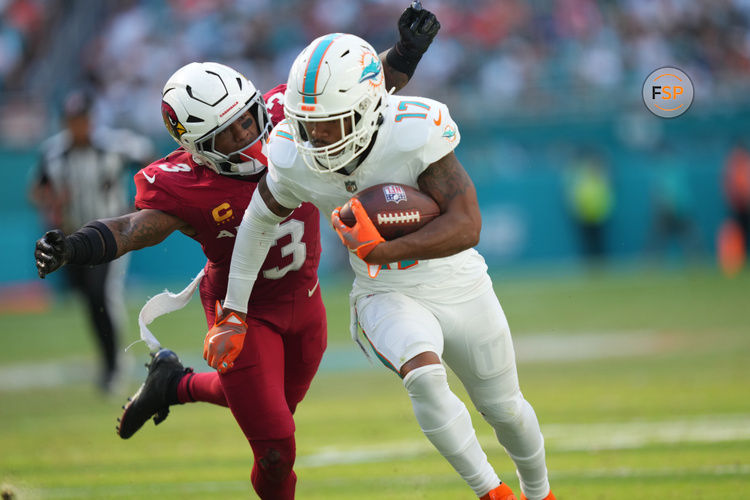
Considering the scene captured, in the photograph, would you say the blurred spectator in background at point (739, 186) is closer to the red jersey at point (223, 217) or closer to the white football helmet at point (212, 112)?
the red jersey at point (223, 217)

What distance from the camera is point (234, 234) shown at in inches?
184

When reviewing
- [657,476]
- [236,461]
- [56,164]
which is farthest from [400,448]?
[56,164]

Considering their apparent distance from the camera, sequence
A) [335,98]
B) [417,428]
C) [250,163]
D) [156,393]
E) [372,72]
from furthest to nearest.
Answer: [417,428] < [156,393] < [250,163] < [372,72] < [335,98]

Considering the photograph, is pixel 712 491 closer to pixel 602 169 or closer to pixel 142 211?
pixel 142 211

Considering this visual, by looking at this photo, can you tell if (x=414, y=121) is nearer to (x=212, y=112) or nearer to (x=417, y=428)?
(x=212, y=112)

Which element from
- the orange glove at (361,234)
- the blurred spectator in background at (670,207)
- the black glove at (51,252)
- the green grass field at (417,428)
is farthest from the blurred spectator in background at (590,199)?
the black glove at (51,252)

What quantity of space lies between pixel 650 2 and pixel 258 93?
13.9 m

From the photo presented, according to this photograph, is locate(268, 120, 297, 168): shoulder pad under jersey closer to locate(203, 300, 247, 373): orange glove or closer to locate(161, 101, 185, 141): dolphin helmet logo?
locate(161, 101, 185, 141): dolphin helmet logo

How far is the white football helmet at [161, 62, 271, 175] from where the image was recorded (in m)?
4.48

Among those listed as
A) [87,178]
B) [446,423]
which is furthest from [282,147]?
[87,178]

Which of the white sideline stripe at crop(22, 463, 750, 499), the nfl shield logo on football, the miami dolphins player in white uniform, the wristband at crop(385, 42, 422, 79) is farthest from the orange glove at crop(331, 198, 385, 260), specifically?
the white sideline stripe at crop(22, 463, 750, 499)

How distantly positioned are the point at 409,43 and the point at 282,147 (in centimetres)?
105

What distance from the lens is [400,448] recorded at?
655 centimetres

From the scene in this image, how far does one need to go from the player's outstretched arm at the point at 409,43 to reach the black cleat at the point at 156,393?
178 cm
